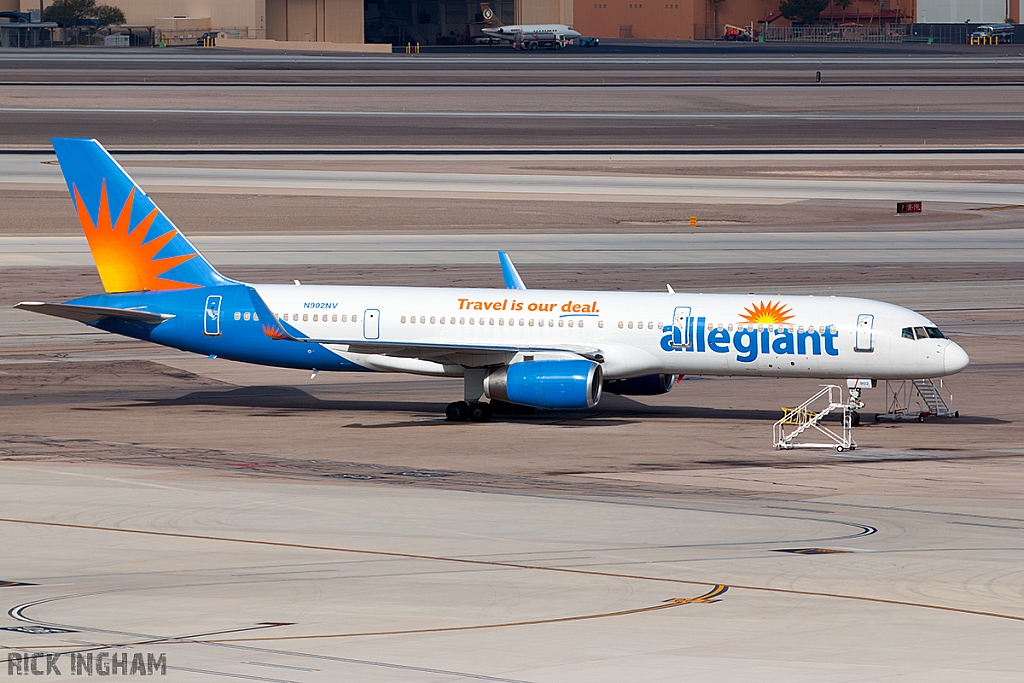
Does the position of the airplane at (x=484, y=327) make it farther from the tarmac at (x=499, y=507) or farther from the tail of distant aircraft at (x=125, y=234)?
the tarmac at (x=499, y=507)

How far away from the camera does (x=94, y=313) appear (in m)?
47.8

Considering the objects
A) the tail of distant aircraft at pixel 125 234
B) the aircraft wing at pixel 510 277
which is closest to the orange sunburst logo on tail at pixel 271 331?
the tail of distant aircraft at pixel 125 234

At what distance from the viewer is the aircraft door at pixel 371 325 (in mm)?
47562

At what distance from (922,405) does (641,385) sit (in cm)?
940

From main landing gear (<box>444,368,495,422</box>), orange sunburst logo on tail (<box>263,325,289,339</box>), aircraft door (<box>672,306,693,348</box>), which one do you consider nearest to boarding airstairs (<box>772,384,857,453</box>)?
aircraft door (<box>672,306,693,348</box>)

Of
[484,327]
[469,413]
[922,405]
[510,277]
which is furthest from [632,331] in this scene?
[922,405]

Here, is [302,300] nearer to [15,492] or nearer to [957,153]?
[15,492]

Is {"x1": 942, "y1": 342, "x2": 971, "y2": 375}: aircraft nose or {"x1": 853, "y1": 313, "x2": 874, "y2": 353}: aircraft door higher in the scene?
{"x1": 853, "y1": 313, "x2": 874, "y2": 353}: aircraft door

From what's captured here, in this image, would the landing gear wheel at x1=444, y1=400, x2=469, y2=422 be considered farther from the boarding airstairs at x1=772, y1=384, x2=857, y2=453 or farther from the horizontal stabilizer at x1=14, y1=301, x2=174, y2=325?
the horizontal stabilizer at x1=14, y1=301, x2=174, y2=325

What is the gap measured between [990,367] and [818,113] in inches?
4135

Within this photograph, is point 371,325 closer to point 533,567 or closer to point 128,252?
point 128,252

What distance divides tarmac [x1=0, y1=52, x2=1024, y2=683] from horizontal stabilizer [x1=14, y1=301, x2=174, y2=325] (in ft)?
9.18

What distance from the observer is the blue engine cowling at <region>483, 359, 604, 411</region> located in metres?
43.7

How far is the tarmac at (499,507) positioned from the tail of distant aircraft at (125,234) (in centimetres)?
403
